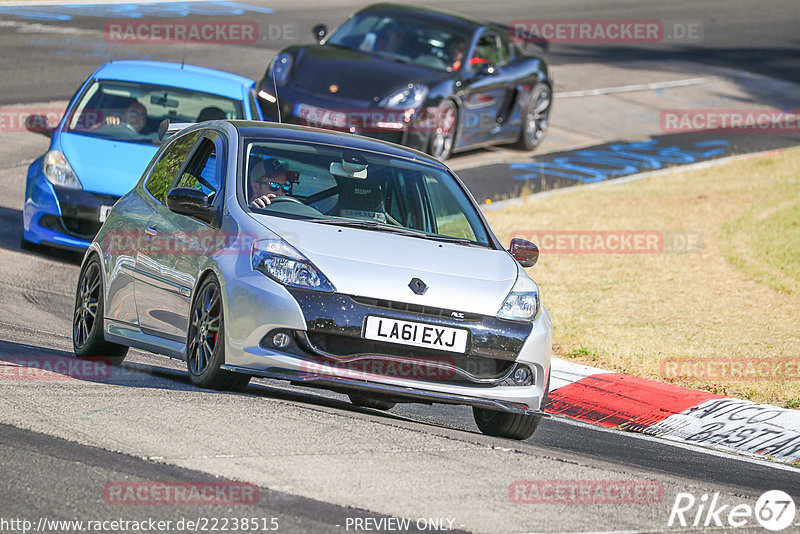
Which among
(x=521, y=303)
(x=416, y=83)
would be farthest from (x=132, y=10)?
(x=521, y=303)

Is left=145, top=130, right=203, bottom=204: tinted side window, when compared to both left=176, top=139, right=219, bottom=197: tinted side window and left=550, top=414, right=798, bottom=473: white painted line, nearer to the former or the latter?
left=176, top=139, right=219, bottom=197: tinted side window

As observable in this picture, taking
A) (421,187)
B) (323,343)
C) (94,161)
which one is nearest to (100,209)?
(94,161)

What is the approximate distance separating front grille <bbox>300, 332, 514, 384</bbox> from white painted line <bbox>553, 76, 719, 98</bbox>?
18746 mm

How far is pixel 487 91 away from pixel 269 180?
11020mm

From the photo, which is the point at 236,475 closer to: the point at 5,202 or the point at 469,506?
the point at 469,506

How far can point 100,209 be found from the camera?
469 inches

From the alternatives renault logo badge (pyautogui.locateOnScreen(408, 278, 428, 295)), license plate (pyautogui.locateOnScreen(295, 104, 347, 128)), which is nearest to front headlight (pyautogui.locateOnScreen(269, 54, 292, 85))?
license plate (pyautogui.locateOnScreen(295, 104, 347, 128))

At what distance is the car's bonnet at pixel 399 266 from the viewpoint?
707cm

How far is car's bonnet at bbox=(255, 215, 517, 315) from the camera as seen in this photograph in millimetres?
7066

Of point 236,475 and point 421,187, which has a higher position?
point 421,187

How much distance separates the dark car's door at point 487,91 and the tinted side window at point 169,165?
367 inches

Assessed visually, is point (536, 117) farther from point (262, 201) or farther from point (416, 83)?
point (262, 201)

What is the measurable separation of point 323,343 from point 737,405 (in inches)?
141

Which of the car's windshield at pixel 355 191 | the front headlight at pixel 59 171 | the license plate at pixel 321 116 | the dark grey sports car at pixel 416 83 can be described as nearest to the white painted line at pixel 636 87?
the dark grey sports car at pixel 416 83
